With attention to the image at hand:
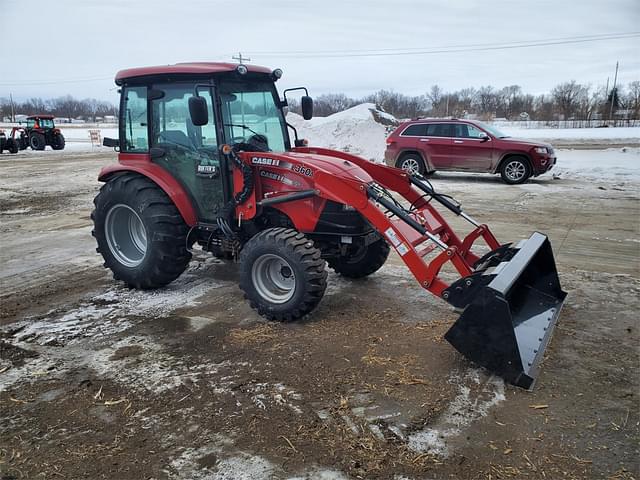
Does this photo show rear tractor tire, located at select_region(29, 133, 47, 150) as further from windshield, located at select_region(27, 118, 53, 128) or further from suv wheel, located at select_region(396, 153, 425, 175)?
suv wheel, located at select_region(396, 153, 425, 175)

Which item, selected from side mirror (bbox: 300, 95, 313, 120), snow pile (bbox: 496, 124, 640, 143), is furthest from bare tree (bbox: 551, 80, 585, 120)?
side mirror (bbox: 300, 95, 313, 120)

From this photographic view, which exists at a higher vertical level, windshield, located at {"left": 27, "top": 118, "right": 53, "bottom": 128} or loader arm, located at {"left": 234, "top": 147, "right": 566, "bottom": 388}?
windshield, located at {"left": 27, "top": 118, "right": 53, "bottom": 128}

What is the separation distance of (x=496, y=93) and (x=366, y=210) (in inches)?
3173

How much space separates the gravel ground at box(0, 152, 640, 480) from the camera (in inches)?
116

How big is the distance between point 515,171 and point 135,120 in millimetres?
10912

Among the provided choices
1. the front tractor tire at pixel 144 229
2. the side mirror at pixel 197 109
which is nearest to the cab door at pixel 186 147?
the front tractor tire at pixel 144 229

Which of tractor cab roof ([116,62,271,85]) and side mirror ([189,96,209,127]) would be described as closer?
side mirror ([189,96,209,127])

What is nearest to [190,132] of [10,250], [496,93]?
[10,250]

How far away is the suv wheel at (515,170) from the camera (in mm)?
13602

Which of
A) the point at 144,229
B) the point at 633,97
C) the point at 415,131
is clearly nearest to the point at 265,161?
the point at 144,229

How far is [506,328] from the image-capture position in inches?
140

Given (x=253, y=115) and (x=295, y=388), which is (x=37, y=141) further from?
(x=295, y=388)

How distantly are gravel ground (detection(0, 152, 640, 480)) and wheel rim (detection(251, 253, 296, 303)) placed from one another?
302 mm

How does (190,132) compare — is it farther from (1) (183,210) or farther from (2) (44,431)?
(2) (44,431)
